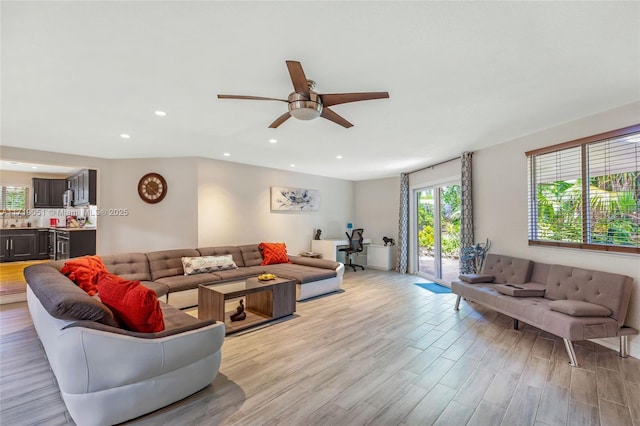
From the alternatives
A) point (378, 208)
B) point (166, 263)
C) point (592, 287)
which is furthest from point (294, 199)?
point (592, 287)

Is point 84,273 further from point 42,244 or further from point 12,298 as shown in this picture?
point 42,244

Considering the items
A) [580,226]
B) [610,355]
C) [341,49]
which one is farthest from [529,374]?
[341,49]

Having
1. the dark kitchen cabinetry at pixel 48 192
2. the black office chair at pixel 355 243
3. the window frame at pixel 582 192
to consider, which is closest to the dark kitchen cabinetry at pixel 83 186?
the dark kitchen cabinetry at pixel 48 192

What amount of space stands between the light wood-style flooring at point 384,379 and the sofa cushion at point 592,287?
518 millimetres

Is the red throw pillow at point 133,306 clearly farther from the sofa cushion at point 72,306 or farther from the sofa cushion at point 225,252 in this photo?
the sofa cushion at point 225,252

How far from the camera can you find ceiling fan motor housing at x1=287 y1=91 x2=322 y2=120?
2320mm

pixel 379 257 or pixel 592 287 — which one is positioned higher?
A: pixel 592 287

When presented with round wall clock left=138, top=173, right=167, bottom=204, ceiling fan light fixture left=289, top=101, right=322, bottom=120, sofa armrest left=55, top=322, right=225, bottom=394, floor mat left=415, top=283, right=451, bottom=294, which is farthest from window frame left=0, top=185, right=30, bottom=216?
floor mat left=415, top=283, right=451, bottom=294

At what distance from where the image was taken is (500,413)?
2025 mm

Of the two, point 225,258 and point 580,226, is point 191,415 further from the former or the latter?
point 580,226

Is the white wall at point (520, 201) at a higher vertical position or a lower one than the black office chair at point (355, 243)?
higher

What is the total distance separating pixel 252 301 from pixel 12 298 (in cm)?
394

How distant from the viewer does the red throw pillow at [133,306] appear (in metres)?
2.09

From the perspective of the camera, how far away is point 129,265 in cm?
→ 436
